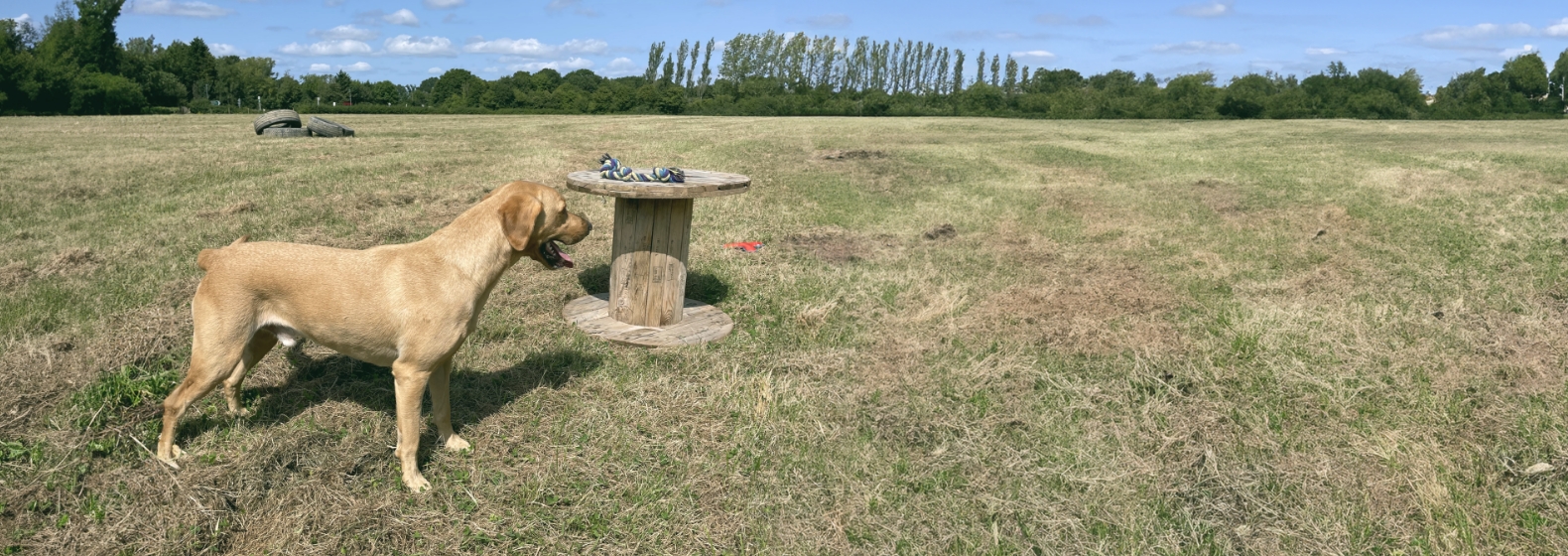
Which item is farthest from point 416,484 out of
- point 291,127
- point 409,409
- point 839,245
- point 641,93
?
point 641,93

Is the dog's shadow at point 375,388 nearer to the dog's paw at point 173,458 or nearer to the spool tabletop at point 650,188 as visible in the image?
the dog's paw at point 173,458

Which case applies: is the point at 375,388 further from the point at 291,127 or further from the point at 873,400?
the point at 291,127

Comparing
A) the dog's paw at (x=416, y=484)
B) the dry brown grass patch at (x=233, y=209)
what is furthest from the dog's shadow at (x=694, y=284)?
the dry brown grass patch at (x=233, y=209)

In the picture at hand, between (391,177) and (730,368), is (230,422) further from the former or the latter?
(391,177)

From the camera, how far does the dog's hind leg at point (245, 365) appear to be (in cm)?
458

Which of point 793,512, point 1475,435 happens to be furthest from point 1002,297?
point 793,512

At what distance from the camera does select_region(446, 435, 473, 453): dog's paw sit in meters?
4.59

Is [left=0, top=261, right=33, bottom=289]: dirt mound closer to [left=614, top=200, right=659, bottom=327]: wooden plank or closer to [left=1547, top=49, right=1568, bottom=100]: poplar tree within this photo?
[left=614, top=200, right=659, bottom=327]: wooden plank

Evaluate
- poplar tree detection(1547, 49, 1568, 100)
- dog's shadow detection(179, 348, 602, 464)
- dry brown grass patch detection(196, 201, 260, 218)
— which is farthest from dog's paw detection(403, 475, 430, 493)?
poplar tree detection(1547, 49, 1568, 100)

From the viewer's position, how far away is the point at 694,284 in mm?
8422

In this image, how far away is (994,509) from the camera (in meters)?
4.13

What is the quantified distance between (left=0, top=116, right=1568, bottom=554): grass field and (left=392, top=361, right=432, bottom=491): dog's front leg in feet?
0.50

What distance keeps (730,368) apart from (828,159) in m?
12.6

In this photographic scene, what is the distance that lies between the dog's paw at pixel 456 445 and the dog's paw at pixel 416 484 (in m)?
0.36
